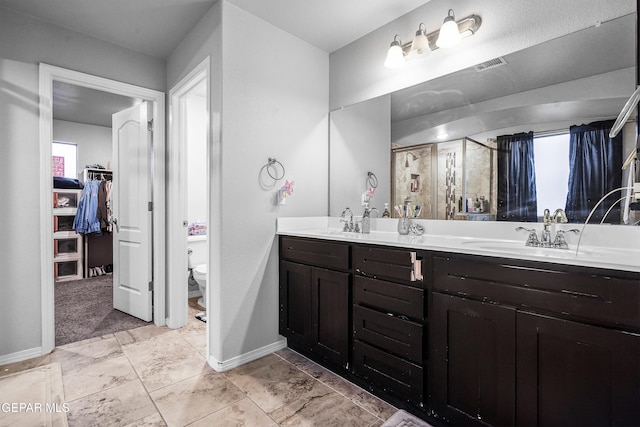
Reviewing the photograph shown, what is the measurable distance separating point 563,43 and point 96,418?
10.2 ft

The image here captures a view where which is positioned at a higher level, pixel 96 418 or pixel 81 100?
pixel 81 100

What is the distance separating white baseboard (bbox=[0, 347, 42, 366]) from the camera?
2193mm

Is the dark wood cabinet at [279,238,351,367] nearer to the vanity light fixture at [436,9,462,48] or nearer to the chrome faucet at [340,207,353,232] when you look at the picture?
the chrome faucet at [340,207,353,232]

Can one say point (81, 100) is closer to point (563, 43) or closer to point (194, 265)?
point (194, 265)

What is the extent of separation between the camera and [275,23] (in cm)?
237

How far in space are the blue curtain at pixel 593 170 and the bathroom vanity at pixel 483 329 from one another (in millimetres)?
393

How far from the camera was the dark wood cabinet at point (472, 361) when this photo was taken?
1.29 meters

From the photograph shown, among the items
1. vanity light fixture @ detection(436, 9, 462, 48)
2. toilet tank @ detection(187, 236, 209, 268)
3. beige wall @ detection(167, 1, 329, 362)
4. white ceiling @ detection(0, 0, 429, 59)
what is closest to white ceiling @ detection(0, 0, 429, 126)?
white ceiling @ detection(0, 0, 429, 59)

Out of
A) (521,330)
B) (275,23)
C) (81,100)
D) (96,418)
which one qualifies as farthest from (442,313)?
(81,100)

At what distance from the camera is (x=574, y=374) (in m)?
1.14

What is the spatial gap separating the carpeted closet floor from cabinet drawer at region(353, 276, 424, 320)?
7.48ft

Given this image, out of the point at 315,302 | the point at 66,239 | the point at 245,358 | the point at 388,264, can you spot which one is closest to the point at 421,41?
the point at 388,264

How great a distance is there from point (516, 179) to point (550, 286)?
820 mm

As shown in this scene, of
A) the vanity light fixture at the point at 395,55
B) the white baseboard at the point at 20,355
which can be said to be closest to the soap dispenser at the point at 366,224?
the vanity light fixture at the point at 395,55
